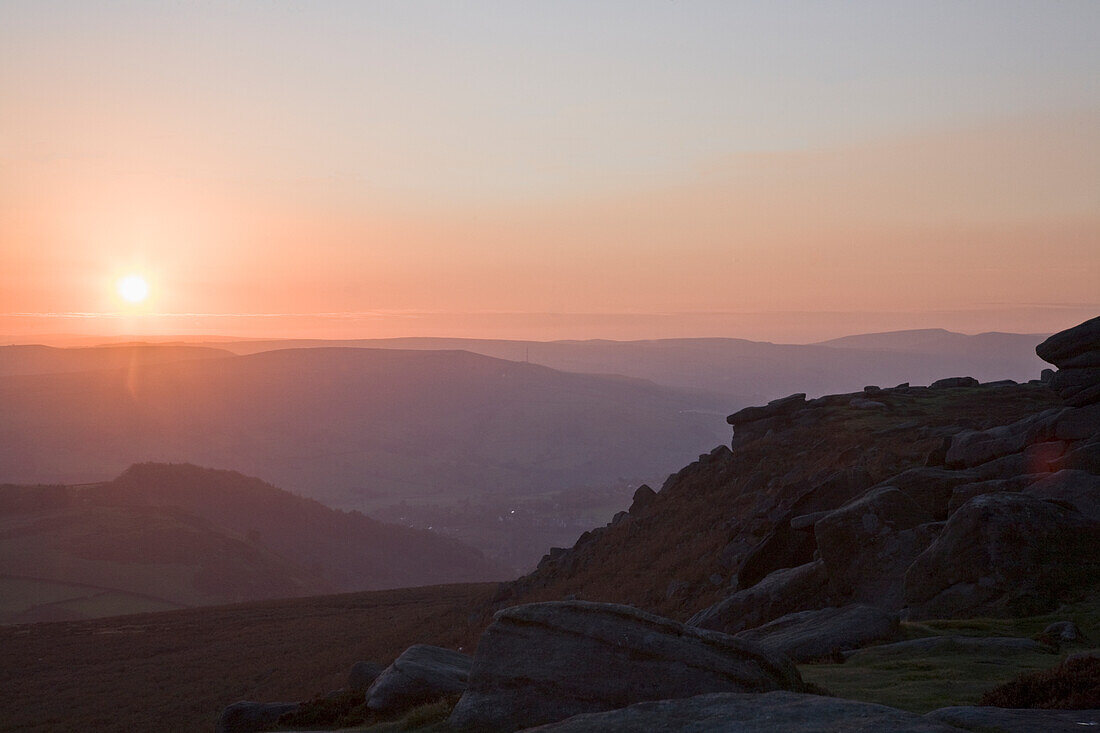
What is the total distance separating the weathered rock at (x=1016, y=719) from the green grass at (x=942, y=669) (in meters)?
2.88

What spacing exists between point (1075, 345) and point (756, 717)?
108 ft

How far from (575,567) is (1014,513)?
3282 centimetres

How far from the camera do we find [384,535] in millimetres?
172500

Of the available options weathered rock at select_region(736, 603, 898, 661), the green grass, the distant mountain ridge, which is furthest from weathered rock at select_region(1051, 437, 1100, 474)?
the distant mountain ridge

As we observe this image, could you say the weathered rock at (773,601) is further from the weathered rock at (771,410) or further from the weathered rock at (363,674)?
the weathered rock at (771,410)

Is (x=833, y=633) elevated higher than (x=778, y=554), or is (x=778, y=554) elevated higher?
(x=833, y=633)

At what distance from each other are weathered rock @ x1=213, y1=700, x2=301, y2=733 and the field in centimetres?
1722

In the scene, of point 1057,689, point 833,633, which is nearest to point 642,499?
point 833,633

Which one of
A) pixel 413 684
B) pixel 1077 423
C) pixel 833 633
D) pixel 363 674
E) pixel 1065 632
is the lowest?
pixel 363 674

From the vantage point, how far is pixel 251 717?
23547 mm

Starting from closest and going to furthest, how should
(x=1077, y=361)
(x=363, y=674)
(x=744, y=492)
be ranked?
(x=363, y=674), (x=1077, y=361), (x=744, y=492)

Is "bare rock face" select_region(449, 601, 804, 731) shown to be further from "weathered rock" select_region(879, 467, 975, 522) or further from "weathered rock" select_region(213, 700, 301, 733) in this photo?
"weathered rock" select_region(879, 467, 975, 522)

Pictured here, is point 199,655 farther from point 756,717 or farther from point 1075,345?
point 756,717

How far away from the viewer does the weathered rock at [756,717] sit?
9.82 metres
